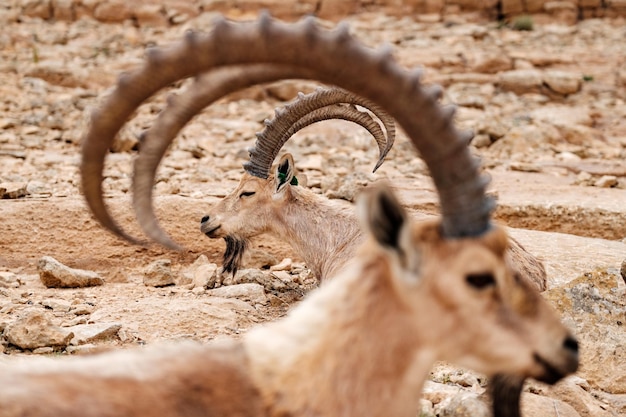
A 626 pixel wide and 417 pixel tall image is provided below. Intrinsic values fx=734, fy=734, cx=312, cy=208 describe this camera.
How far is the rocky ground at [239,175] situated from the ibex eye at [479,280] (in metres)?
1.70

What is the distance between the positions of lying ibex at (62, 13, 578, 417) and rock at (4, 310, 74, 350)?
2.66 m

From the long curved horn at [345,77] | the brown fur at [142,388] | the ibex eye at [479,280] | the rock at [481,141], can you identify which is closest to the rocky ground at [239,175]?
the rock at [481,141]

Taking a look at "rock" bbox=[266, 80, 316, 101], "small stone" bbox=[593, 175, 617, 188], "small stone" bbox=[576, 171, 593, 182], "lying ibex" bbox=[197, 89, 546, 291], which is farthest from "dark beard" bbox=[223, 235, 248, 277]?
"rock" bbox=[266, 80, 316, 101]

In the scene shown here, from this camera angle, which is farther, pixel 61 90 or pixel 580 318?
pixel 61 90

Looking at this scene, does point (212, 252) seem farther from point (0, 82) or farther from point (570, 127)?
point (0, 82)

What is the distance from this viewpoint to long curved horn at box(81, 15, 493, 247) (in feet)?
9.92

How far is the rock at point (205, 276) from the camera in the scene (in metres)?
7.99

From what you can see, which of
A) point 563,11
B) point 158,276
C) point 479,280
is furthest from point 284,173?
point 563,11

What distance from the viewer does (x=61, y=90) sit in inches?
738

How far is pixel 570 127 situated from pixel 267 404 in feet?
50.0

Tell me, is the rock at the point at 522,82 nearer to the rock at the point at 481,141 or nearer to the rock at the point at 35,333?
the rock at the point at 481,141

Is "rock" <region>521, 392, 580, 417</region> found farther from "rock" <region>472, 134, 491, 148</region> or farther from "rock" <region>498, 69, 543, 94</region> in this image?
"rock" <region>498, 69, 543, 94</region>

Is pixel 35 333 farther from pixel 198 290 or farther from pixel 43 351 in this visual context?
pixel 198 290

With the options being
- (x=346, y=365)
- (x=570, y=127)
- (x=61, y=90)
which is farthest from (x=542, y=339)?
(x=61, y=90)
